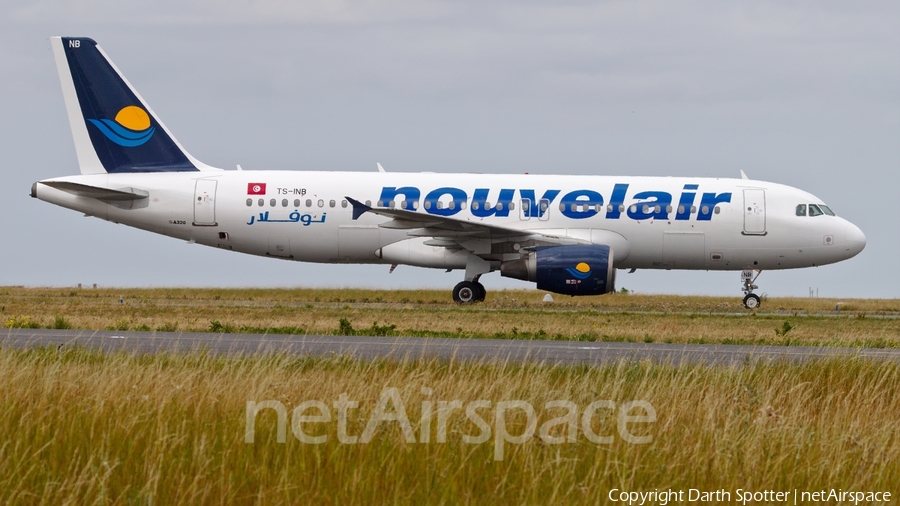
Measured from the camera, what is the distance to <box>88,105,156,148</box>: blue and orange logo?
30922 mm

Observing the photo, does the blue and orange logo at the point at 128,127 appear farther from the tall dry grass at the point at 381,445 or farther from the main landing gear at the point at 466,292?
the tall dry grass at the point at 381,445

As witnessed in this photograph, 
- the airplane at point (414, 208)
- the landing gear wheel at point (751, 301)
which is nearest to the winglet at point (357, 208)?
the airplane at point (414, 208)

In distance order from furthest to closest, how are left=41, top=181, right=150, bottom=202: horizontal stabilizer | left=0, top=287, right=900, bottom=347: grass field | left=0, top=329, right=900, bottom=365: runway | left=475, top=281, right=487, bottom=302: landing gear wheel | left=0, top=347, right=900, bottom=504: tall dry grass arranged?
left=475, top=281, right=487, bottom=302: landing gear wheel < left=41, top=181, right=150, bottom=202: horizontal stabilizer < left=0, top=287, right=900, bottom=347: grass field < left=0, top=329, right=900, bottom=365: runway < left=0, top=347, right=900, bottom=504: tall dry grass

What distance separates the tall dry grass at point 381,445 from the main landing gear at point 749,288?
68.3 ft

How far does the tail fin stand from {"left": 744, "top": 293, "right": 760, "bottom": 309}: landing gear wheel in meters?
15.6

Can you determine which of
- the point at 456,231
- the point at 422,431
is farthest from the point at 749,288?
the point at 422,431

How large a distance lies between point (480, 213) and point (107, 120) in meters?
10.7

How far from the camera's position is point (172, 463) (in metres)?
7.15

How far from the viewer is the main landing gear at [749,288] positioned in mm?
31219

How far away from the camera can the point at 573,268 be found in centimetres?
2783

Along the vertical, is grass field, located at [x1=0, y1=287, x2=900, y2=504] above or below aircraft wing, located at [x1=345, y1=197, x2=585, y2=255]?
below

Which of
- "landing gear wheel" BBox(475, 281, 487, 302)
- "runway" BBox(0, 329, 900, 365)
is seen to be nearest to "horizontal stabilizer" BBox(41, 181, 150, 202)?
"landing gear wheel" BBox(475, 281, 487, 302)

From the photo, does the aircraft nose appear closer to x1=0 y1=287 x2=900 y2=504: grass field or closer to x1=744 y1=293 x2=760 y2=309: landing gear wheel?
x1=744 y1=293 x2=760 y2=309: landing gear wheel

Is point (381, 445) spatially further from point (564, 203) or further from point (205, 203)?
point (205, 203)
